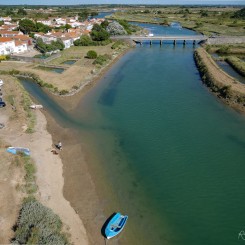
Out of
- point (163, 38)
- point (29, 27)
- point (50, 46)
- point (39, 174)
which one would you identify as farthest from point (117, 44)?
point (39, 174)

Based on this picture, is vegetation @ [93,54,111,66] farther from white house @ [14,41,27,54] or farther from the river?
white house @ [14,41,27,54]

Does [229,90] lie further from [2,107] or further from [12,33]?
[12,33]

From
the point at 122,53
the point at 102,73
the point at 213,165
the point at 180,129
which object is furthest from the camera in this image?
the point at 122,53

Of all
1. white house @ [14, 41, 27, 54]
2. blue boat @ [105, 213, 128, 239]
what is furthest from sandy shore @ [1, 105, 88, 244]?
white house @ [14, 41, 27, 54]

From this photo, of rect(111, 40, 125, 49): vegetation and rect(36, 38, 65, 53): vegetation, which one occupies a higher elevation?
rect(36, 38, 65, 53): vegetation

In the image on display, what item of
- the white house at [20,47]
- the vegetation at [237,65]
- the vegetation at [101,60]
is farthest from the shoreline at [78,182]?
the white house at [20,47]

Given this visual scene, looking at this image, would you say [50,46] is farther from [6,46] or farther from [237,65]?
[237,65]

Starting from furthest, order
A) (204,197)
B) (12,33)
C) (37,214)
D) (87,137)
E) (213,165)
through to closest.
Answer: (12,33) < (87,137) < (213,165) < (204,197) < (37,214)

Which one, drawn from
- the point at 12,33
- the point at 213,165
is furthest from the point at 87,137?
the point at 12,33
